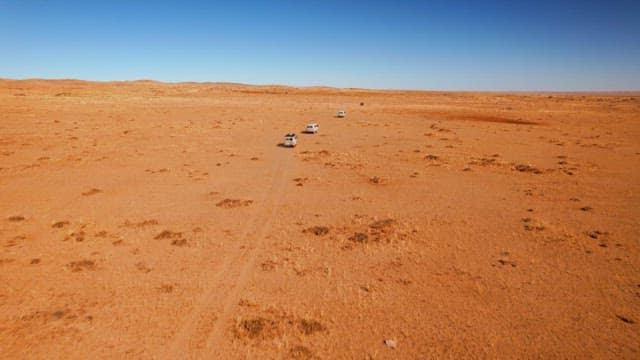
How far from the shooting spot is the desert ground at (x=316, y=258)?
353 inches

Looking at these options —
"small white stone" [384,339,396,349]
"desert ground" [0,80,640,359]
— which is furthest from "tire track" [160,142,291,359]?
"small white stone" [384,339,396,349]

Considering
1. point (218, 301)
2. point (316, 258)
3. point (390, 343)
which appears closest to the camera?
point (390, 343)

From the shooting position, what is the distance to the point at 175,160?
29203 mm

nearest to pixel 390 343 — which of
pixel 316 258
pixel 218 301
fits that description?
pixel 218 301

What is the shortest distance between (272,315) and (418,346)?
137 inches

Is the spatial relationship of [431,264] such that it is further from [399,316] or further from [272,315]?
[272,315]

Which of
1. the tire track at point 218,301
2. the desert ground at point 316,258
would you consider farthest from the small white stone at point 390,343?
the tire track at point 218,301

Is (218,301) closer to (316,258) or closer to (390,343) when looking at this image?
(316,258)

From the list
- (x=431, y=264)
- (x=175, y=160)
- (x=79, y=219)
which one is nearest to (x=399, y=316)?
(x=431, y=264)

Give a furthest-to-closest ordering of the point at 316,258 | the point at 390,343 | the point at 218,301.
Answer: the point at 316,258 < the point at 218,301 < the point at 390,343

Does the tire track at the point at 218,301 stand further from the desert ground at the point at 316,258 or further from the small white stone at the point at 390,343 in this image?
the small white stone at the point at 390,343

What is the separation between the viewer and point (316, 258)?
42.8 ft

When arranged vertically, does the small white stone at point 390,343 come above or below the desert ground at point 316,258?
below

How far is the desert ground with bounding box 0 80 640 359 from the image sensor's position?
29.5 ft
